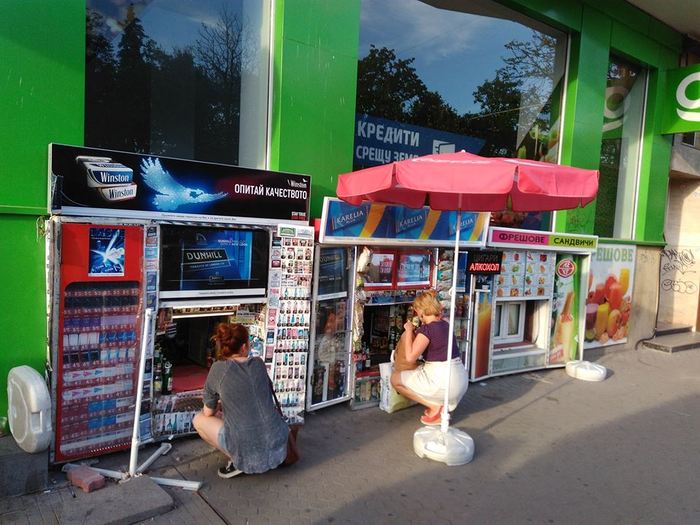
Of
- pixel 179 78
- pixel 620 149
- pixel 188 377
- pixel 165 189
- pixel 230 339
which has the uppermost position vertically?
pixel 620 149

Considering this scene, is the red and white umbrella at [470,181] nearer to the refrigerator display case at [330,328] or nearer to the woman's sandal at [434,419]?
the woman's sandal at [434,419]

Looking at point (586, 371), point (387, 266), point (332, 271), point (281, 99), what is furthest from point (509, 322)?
point (281, 99)

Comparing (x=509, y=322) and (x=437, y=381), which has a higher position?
(x=509, y=322)

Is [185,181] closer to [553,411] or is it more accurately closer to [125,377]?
[125,377]

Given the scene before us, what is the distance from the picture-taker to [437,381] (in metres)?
5.20

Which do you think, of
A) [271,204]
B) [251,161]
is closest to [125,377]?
[271,204]

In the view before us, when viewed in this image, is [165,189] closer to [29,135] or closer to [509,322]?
[29,135]

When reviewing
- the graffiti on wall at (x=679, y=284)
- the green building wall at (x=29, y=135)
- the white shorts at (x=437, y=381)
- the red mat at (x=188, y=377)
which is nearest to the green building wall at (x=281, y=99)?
the green building wall at (x=29, y=135)

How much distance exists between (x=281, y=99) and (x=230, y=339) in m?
2.83

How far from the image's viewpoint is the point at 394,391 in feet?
19.0

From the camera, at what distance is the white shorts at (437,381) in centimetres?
517

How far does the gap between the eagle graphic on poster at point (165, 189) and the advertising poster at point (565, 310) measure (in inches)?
226

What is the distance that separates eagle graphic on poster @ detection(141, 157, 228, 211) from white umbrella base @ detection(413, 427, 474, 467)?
2.95m

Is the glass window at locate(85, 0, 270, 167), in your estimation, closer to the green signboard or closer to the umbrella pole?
the umbrella pole
